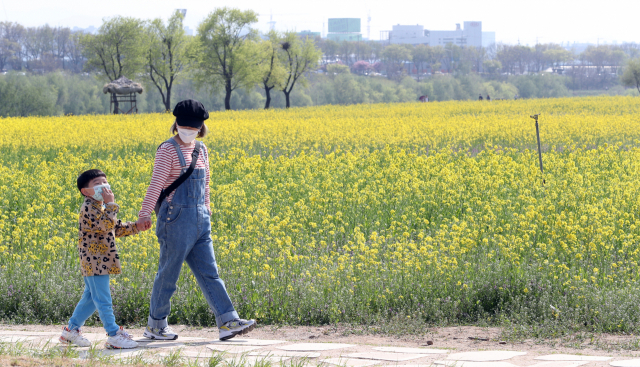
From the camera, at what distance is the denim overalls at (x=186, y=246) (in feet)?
16.5

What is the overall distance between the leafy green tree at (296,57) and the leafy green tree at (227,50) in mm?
4433

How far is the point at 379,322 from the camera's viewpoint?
5953 millimetres

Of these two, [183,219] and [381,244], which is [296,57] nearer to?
[381,244]

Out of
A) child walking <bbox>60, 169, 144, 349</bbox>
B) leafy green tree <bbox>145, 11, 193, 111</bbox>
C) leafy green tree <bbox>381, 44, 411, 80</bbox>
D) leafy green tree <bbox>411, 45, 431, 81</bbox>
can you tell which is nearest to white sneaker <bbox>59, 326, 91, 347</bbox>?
child walking <bbox>60, 169, 144, 349</bbox>

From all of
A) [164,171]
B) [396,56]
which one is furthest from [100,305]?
[396,56]

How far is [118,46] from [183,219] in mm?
58329

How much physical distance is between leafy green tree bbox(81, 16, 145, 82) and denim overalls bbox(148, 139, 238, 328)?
56295 mm

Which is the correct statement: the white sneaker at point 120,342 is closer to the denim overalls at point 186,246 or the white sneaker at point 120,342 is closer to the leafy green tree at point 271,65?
the denim overalls at point 186,246

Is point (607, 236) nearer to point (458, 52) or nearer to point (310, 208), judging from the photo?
point (310, 208)

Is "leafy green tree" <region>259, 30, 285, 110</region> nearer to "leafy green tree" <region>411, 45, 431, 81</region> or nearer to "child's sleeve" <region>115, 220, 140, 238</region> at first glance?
"child's sleeve" <region>115, 220, 140, 238</region>

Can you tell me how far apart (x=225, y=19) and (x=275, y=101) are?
44.7m

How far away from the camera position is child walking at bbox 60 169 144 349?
5031mm

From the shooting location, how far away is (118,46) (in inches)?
2325

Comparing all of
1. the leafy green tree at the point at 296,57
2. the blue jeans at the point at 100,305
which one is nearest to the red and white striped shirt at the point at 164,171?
the blue jeans at the point at 100,305
